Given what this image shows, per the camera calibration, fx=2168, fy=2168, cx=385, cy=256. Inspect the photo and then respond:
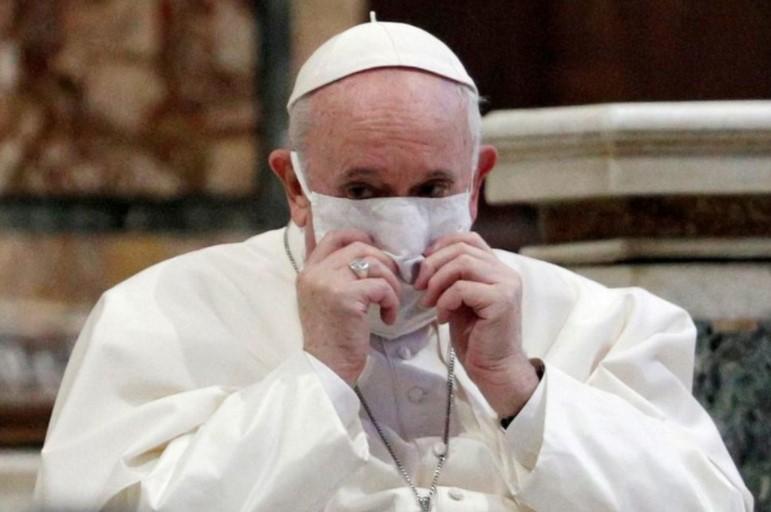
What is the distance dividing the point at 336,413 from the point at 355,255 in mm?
284

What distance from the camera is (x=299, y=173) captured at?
416 cm

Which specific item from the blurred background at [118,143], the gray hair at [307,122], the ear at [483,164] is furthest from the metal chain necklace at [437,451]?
the blurred background at [118,143]

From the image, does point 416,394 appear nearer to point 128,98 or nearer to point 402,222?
point 402,222

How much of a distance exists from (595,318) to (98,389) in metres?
1.02

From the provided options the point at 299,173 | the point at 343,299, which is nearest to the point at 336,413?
the point at 343,299

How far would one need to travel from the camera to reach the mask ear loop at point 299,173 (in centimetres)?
412

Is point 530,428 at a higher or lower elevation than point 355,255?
lower

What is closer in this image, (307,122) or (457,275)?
(457,275)

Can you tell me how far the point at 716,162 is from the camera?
530 centimetres

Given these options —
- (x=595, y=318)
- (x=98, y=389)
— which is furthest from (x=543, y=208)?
(x=98, y=389)

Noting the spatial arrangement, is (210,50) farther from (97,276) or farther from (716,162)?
(716,162)

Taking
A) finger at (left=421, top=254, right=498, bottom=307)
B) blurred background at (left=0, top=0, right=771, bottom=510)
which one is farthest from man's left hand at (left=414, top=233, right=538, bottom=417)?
blurred background at (left=0, top=0, right=771, bottom=510)

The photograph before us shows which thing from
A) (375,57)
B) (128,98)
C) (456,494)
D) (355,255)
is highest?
(375,57)

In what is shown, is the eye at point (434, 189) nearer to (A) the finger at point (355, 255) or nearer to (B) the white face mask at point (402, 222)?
(B) the white face mask at point (402, 222)
